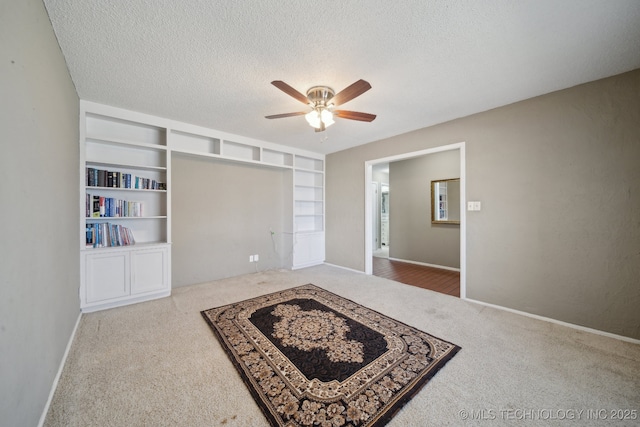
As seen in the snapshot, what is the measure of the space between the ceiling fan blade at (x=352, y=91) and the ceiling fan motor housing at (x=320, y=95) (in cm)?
15

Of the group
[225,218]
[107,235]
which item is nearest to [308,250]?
[225,218]

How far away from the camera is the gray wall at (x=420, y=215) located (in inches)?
186

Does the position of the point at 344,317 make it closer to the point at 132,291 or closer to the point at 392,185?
the point at 132,291

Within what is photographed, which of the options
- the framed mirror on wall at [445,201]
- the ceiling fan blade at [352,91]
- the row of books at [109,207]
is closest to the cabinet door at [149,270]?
the row of books at [109,207]

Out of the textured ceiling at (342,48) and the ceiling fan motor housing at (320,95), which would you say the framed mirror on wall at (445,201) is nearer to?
the textured ceiling at (342,48)

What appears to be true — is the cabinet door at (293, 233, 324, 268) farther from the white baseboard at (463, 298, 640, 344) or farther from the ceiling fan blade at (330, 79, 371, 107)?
the ceiling fan blade at (330, 79, 371, 107)

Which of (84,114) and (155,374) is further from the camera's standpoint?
(84,114)

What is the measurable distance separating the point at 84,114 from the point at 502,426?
15.0ft

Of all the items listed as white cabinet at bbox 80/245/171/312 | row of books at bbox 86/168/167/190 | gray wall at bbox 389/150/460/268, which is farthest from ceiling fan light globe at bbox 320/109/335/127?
gray wall at bbox 389/150/460/268

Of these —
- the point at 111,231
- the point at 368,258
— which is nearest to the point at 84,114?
the point at 111,231

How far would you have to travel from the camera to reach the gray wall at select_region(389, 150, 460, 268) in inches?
186

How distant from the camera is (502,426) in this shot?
50.6 inches

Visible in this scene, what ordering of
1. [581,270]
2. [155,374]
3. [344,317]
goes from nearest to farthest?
[155,374] < [581,270] < [344,317]

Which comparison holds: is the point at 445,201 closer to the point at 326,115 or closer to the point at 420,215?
the point at 420,215
